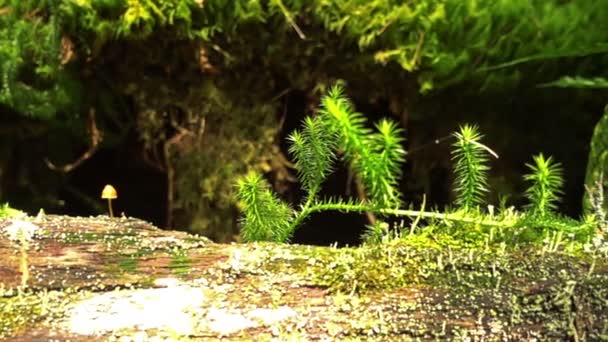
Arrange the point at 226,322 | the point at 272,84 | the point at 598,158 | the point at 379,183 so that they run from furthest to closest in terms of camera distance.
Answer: the point at 272,84 < the point at 598,158 < the point at 379,183 < the point at 226,322

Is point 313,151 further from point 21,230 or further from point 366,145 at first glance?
point 21,230

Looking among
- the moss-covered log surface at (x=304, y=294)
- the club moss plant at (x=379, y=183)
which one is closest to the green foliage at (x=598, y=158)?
the club moss plant at (x=379, y=183)

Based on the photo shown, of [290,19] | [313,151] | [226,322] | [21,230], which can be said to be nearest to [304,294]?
[226,322]

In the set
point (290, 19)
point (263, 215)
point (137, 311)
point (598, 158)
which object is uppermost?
point (290, 19)

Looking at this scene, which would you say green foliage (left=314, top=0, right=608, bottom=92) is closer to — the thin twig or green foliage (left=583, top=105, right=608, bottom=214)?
the thin twig

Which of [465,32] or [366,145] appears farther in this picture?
[465,32]

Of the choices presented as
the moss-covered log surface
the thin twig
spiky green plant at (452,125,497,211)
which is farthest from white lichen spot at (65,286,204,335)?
the thin twig

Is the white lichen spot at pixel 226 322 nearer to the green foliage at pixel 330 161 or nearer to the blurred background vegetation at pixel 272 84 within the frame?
the green foliage at pixel 330 161
